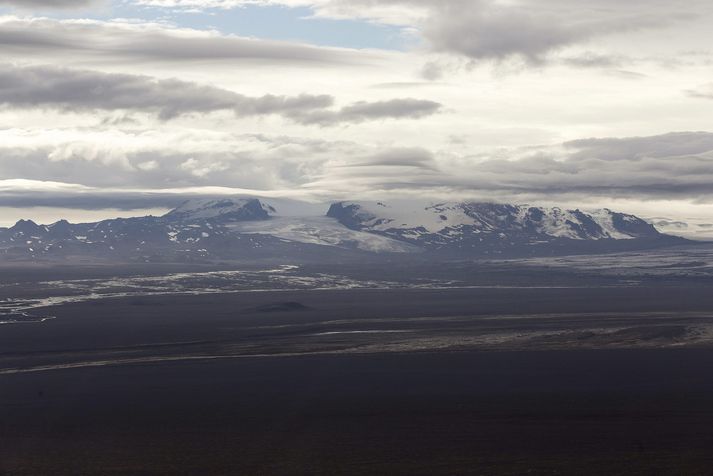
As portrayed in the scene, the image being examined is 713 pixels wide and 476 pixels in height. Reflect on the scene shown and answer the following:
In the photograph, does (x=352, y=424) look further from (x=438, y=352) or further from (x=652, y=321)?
(x=652, y=321)

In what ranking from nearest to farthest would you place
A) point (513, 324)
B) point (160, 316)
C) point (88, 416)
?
point (88, 416)
point (513, 324)
point (160, 316)

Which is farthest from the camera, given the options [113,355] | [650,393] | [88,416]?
[113,355]

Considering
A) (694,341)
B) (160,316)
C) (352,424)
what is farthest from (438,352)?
(160,316)

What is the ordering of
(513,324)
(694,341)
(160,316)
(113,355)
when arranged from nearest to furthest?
(113,355) < (694,341) < (513,324) < (160,316)

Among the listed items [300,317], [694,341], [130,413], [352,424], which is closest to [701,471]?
[352,424]

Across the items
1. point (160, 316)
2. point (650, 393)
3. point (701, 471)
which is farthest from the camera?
point (160, 316)

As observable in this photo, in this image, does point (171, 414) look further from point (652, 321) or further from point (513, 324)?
point (652, 321)

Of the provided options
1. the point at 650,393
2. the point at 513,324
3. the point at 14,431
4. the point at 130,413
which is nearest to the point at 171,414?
the point at 130,413

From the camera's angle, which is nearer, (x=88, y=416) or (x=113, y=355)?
(x=88, y=416)

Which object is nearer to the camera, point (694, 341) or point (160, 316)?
point (694, 341)
